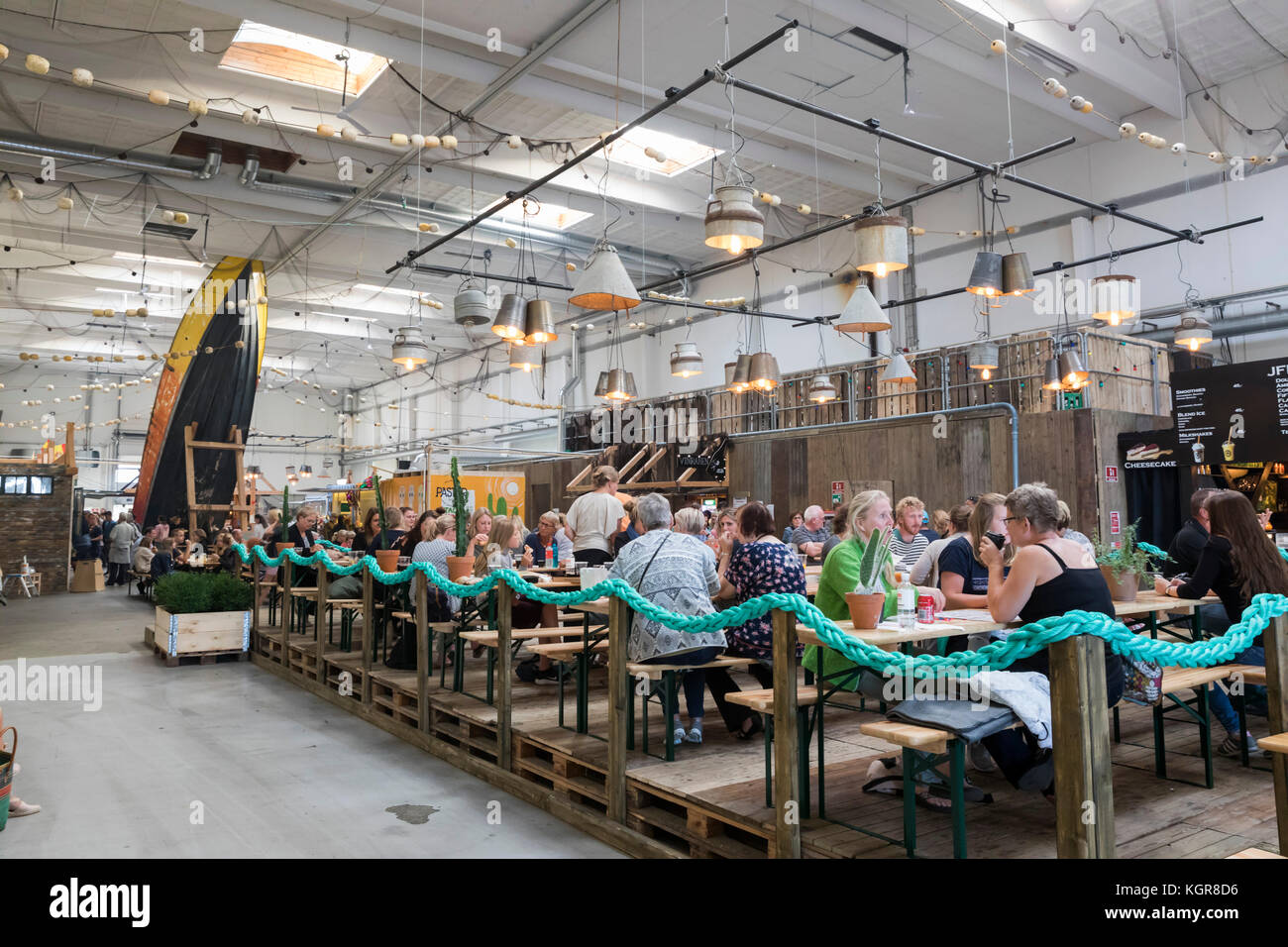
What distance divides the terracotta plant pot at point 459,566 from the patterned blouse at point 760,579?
2.15 m

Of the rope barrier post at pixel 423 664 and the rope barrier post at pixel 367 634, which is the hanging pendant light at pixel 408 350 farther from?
the rope barrier post at pixel 423 664

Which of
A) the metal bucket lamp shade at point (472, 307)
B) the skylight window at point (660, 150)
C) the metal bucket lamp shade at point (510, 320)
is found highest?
the skylight window at point (660, 150)

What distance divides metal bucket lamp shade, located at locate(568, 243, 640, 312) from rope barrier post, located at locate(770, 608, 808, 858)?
252 cm

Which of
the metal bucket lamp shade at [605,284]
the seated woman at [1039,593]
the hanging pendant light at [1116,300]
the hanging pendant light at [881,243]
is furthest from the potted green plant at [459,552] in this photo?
the hanging pendant light at [1116,300]

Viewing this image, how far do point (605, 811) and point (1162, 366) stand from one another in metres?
11.3

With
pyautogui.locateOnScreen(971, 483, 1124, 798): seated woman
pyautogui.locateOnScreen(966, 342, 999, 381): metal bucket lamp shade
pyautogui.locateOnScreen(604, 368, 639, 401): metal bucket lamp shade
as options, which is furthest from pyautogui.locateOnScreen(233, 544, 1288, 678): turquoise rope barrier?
pyautogui.locateOnScreen(966, 342, 999, 381): metal bucket lamp shade

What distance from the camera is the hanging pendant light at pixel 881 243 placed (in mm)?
4984

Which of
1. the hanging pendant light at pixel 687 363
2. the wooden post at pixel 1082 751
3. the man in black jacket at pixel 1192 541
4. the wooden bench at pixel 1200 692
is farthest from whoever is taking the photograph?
the hanging pendant light at pixel 687 363

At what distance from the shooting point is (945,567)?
15.3 feet

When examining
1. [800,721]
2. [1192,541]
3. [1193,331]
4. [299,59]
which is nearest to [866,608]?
[800,721]

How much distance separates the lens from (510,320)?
702 centimetres

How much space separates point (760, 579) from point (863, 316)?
306 centimetres
